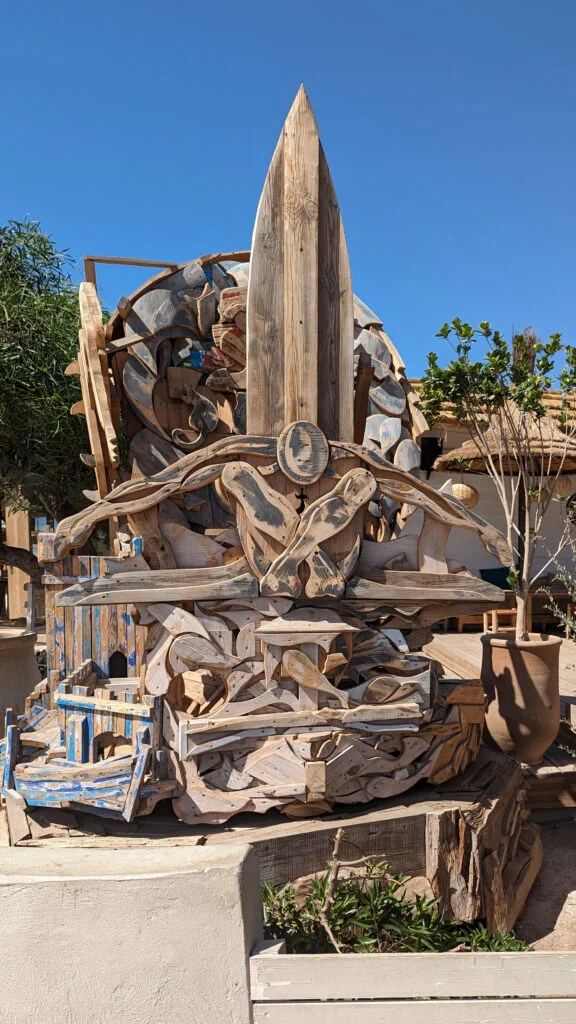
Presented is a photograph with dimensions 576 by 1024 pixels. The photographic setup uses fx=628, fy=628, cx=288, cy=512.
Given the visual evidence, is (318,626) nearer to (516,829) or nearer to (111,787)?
(111,787)

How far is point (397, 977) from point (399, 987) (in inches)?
0.8

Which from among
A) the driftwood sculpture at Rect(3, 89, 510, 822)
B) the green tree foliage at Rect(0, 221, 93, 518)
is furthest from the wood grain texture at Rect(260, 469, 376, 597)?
the green tree foliage at Rect(0, 221, 93, 518)

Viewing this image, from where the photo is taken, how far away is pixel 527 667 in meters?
4.36

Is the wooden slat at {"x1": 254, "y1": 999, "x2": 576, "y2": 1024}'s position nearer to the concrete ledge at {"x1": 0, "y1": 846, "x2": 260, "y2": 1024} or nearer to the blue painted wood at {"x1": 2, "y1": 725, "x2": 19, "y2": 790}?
the concrete ledge at {"x1": 0, "y1": 846, "x2": 260, "y2": 1024}

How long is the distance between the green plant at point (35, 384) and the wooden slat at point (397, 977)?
7.24 metres

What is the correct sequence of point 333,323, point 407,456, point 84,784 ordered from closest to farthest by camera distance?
point 84,784
point 333,323
point 407,456

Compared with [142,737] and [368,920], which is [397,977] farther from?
[142,737]

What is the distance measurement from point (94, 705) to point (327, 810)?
1.21m

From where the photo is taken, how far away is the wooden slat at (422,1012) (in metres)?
1.38

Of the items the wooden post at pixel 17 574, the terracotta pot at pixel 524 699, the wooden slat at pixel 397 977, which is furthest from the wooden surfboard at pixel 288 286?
the wooden post at pixel 17 574

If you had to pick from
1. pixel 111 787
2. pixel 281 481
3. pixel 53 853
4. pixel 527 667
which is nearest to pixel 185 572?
pixel 281 481

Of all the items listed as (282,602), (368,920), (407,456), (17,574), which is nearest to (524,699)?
(407,456)

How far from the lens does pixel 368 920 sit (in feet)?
8.61

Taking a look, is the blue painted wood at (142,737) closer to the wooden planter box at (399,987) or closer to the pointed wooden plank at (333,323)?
the wooden planter box at (399,987)
